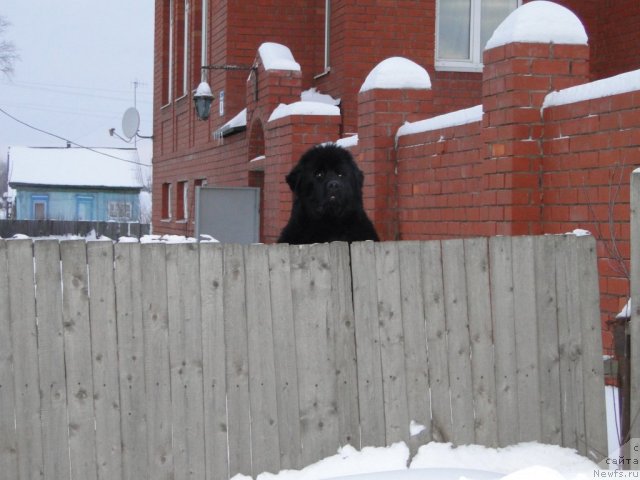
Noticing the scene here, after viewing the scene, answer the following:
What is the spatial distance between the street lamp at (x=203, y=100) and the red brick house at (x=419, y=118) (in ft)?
0.93

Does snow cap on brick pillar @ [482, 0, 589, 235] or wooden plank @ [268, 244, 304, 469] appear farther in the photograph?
snow cap on brick pillar @ [482, 0, 589, 235]

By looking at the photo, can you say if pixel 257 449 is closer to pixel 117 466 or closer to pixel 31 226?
pixel 117 466

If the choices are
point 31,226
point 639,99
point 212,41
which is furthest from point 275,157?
point 31,226

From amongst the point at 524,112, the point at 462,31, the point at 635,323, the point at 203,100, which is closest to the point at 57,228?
the point at 203,100

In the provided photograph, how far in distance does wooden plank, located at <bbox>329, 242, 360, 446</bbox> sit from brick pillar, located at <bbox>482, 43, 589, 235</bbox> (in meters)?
1.97

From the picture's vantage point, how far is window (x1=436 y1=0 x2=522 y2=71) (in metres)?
13.2

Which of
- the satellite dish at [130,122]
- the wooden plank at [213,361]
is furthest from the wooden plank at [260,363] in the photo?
the satellite dish at [130,122]

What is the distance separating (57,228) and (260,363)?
38602mm

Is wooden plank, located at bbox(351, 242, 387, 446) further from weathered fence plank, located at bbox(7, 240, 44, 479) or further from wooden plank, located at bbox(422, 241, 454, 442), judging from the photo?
weathered fence plank, located at bbox(7, 240, 44, 479)

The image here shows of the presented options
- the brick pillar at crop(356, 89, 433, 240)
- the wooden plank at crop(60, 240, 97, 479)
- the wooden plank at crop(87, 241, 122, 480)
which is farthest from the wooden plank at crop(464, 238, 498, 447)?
the brick pillar at crop(356, 89, 433, 240)

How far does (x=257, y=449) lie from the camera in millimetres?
5066

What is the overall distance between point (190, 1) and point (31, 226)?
981 inches

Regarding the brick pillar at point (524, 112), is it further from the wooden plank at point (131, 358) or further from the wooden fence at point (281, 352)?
the wooden plank at point (131, 358)

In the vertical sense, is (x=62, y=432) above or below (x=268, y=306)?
below
